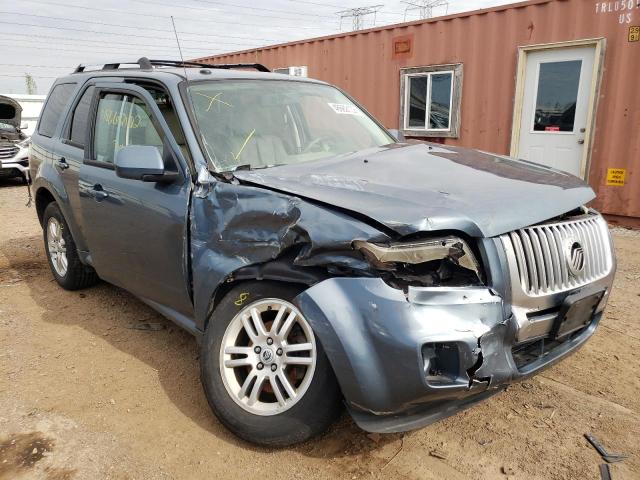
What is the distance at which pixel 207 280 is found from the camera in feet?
8.47

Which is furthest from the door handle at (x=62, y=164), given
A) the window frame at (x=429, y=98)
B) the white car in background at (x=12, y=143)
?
the white car in background at (x=12, y=143)

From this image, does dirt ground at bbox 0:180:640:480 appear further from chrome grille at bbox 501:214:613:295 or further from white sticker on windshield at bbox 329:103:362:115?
white sticker on windshield at bbox 329:103:362:115

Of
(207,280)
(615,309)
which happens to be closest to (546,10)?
(615,309)

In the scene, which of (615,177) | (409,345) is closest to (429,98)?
(615,177)

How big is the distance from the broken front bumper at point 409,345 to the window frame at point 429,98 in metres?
6.09

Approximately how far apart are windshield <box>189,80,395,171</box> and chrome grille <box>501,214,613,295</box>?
1387 mm

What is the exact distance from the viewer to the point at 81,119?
3.97 meters

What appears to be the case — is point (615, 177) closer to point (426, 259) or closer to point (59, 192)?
point (426, 259)

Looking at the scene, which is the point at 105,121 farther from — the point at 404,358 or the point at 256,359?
the point at 404,358

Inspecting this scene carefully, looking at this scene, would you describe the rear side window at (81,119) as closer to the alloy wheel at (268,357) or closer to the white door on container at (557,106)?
the alloy wheel at (268,357)

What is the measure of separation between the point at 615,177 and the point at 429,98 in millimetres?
3242

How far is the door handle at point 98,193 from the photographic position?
11.3 feet

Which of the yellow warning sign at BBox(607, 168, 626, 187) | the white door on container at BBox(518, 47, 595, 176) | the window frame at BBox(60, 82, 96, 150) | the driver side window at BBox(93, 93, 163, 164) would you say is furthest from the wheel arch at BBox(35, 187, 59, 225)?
the yellow warning sign at BBox(607, 168, 626, 187)

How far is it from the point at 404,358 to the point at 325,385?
43 centimetres
